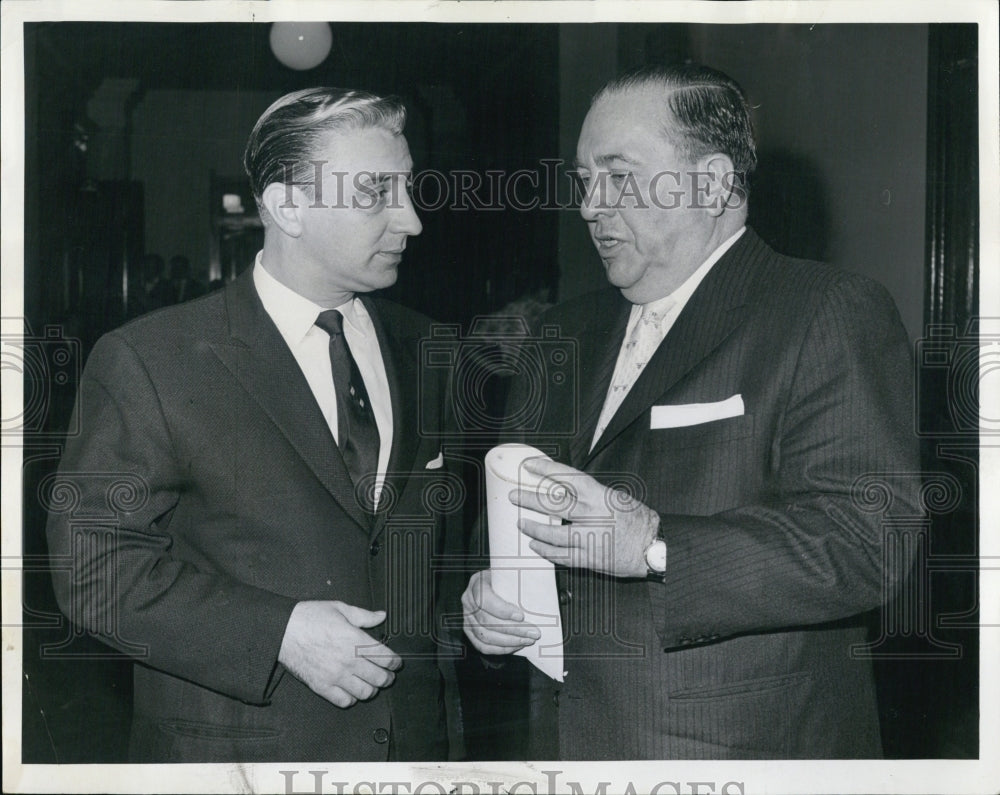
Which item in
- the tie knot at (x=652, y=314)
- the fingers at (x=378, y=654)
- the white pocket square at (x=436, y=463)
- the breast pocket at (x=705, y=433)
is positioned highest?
the tie knot at (x=652, y=314)

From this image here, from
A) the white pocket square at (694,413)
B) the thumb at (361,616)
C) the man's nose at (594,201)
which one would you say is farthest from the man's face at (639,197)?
the thumb at (361,616)

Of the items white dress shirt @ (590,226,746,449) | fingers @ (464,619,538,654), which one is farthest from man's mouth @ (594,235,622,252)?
fingers @ (464,619,538,654)

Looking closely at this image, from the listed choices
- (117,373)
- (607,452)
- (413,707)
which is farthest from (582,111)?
(413,707)

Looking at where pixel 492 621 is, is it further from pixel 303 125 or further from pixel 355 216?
pixel 303 125

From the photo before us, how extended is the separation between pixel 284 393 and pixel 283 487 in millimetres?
201

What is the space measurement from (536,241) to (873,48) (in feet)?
2.91

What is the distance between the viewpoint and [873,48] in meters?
2.25

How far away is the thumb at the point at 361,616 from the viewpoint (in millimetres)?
2135

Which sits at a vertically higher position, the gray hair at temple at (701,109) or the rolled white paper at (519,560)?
the gray hair at temple at (701,109)

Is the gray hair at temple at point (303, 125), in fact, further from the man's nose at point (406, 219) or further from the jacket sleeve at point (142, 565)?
the jacket sleeve at point (142, 565)

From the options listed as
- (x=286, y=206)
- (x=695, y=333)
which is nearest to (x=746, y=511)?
(x=695, y=333)

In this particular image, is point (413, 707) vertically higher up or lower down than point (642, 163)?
lower down

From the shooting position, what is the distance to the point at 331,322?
2166 mm

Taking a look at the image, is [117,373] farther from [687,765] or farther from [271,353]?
[687,765]
